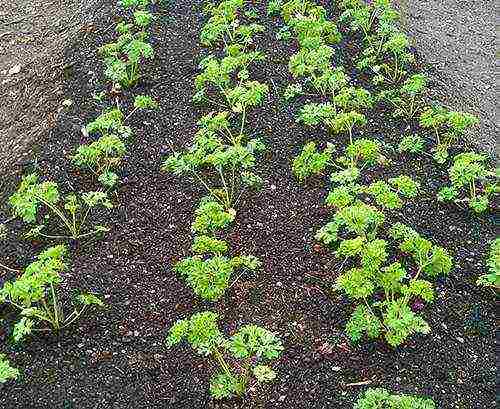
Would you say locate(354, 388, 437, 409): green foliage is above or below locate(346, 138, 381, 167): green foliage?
below

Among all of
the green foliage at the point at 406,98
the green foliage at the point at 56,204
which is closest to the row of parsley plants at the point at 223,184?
the green foliage at the point at 56,204

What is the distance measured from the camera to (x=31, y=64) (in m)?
6.71

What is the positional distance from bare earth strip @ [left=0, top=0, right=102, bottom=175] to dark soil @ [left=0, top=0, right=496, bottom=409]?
0.31 metres

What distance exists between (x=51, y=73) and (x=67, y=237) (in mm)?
2534

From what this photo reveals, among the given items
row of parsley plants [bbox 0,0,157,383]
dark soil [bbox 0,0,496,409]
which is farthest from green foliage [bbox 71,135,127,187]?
dark soil [bbox 0,0,496,409]

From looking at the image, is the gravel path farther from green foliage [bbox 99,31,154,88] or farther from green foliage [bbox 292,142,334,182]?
green foliage [bbox 99,31,154,88]

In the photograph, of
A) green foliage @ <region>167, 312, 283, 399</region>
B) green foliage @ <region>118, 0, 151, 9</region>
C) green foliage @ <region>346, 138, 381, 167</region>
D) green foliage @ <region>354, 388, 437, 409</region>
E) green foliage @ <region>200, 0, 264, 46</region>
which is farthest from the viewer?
green foliage @ <region>118, 0, 151, 9</region>

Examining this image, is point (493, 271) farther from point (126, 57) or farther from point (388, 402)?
point (126, 57)

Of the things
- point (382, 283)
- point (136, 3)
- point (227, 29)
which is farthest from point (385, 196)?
point (136, 3)

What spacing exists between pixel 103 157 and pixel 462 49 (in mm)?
3942

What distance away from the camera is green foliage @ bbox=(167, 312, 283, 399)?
10.7 ft

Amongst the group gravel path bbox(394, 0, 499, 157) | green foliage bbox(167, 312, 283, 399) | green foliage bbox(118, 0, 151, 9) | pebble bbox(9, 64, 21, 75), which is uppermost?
green foliage bbox(118, 0, 151, 9)

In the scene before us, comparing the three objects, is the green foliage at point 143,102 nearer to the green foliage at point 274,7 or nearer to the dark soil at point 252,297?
the dark soil at point 252,297

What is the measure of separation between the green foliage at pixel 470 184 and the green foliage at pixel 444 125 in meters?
0.28
